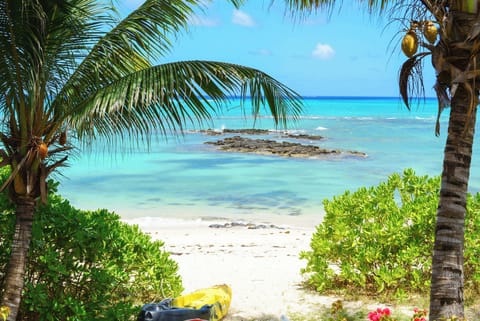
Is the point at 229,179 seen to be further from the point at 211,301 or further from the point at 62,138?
the point at 62,138

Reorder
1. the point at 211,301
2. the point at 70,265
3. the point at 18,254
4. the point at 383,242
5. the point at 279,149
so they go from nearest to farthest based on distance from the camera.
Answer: the point at 18,254
the point at 70,265
the point at 211,301
the point at 383,242
the point at 279,149

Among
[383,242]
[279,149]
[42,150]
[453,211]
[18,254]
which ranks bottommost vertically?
[279,149]

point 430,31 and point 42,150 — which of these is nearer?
point 430,31

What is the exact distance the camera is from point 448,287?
4719 mm

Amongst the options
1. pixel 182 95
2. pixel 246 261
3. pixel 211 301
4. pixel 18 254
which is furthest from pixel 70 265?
pixel 246 261

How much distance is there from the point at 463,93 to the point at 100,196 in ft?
55.2

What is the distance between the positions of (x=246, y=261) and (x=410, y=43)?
5.55m

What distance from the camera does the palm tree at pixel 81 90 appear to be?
4551 mm

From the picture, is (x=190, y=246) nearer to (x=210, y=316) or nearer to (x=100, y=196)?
(x=210, y=316)

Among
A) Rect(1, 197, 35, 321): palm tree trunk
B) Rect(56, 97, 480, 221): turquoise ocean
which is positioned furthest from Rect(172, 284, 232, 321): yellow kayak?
Rect(56, 97, 480, 221): turquoise ocean

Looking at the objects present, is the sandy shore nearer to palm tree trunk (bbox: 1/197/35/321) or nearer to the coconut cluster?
palm tree trunk (bbox: 1/197/35/321)

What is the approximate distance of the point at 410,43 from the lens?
185 inches

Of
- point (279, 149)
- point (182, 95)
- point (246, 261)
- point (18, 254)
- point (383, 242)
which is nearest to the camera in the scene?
point (182, 95)

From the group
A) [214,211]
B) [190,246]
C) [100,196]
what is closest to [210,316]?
[190,246]
